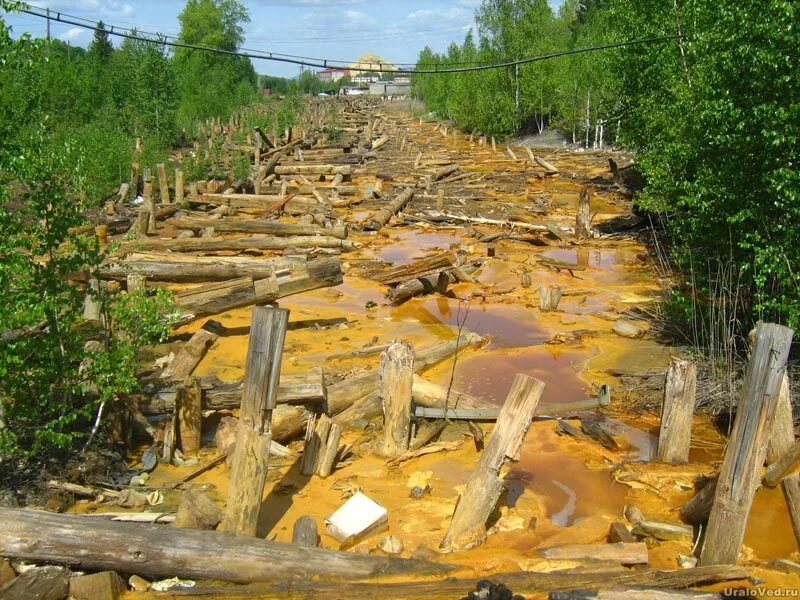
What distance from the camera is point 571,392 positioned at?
10289 mm

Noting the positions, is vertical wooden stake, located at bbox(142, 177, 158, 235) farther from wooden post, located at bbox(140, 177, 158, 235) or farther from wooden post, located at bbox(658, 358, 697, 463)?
wooden post, located at bbox(658, 358, 697, 463)

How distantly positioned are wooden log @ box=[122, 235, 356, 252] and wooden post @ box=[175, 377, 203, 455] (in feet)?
27.5

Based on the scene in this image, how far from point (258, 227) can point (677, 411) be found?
43.2ft

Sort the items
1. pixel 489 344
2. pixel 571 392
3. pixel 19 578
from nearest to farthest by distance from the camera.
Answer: pixel 19 578
pixel 571 392
pixel 489 344

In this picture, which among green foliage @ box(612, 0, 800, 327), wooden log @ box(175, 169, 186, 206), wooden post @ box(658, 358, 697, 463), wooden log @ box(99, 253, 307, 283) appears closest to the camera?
wooden post @ box(658, 358, 697, 463)

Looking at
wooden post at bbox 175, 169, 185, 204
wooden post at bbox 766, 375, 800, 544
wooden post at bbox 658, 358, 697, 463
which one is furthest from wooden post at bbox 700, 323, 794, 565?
wooden post at bbox 175, 169, 185, 204

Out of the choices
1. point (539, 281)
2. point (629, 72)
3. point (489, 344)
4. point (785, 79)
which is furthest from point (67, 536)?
point (629, 72)

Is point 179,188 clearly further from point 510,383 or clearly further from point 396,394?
point 396,394

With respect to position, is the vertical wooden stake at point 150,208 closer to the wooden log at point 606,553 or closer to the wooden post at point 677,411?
the wooden post at point 677,411

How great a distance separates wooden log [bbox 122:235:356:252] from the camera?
16453 millimetres

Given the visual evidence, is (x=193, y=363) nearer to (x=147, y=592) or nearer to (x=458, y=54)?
(x=147, y=592)

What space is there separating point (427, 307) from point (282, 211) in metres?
9.62

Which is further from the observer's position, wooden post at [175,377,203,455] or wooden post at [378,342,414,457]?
wooden post at [175,377,203,455]

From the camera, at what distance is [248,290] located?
12.0 metres
